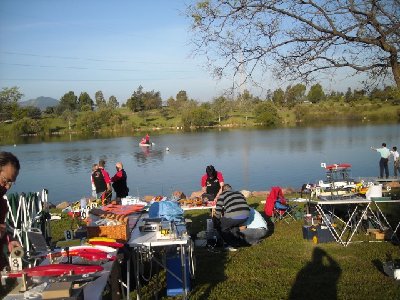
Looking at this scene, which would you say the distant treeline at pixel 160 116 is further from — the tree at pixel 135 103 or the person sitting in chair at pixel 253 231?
the person sitting in chair at pixel 253 231

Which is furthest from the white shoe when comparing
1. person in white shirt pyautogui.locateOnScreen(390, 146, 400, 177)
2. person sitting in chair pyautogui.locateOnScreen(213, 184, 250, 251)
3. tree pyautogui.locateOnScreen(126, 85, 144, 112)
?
tree pyautogui.locateOnScreen(126, 85, 144, 112)

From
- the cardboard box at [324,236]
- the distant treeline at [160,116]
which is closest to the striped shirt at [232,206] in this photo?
the cardboard box at [324,236]

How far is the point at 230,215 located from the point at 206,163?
71.1ft

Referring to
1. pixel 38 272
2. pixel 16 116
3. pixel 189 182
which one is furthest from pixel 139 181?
pixel 16 116

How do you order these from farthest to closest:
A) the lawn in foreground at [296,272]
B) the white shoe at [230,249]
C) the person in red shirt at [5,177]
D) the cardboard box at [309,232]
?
the cardboard box at [309,232] < the white shoe at [230,249] < the lawn in foreground at [296,272] < the person in red shirt at [5,177]

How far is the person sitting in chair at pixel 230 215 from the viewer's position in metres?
7.74

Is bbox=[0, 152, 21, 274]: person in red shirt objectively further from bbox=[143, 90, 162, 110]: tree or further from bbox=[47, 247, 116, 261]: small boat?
bbox=[143, 90, 162, 110]: tree

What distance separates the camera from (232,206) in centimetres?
776

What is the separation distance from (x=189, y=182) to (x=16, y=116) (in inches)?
2696

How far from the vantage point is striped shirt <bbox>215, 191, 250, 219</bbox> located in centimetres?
774

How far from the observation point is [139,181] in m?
Result: 23.9

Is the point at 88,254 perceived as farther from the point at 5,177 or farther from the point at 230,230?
the point at 230,230

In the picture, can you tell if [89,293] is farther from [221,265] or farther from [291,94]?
[291,94]

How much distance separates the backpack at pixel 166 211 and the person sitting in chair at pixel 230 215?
1106 mm
